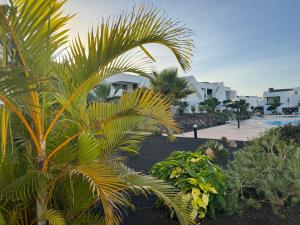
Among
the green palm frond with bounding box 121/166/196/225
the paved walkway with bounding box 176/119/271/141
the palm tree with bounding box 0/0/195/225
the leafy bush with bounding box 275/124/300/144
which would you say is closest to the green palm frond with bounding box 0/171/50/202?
the palm tree with bounding box 0/0/195/225

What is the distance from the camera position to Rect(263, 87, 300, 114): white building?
167 feet

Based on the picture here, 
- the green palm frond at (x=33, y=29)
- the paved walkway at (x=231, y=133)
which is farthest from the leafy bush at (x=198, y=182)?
the paved walkway at (x=231, y=133)

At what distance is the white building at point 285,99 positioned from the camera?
50.9m

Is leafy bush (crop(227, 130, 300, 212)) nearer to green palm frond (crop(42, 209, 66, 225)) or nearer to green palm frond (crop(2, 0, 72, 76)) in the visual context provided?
green palm frond (crop(42, 209, 66, 225))

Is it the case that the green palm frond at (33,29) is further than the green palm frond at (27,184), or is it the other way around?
the green palm frond at (27,184)

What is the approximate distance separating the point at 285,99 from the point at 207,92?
21.2m

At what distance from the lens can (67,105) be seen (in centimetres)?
199

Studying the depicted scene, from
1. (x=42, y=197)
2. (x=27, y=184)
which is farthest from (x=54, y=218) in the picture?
(x=27, y=184)

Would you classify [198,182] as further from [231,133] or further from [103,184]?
[231,133]

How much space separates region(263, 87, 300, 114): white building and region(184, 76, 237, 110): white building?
9209mm

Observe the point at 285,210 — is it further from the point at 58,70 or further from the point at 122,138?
the point at 58,70

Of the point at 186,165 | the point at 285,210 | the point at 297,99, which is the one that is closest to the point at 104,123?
the point at 186,165

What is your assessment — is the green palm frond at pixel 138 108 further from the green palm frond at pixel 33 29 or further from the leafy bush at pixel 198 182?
the leafy bush at pixel 198 182

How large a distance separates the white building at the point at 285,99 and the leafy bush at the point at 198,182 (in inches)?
2139
